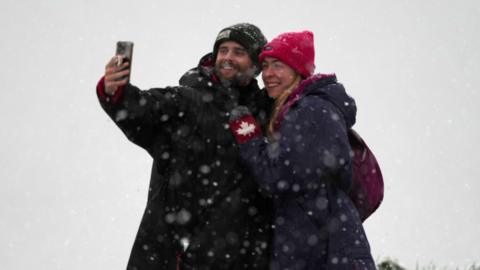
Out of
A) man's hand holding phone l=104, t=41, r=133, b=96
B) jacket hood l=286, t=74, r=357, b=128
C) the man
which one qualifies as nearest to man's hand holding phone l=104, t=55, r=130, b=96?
man's hand holding phone l=104, t=41, r=133, b=96

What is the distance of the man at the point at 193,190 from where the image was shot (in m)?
3.88

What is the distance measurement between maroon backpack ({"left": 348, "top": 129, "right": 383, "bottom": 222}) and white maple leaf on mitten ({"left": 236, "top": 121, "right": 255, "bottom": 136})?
24.0 inches

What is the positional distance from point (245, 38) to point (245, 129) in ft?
2.91

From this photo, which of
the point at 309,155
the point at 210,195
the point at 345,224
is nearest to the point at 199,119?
the point at 210,195

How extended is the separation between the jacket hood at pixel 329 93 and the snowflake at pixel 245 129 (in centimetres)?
25

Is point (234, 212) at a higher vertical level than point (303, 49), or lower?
lower

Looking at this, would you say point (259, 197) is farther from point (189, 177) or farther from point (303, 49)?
point (303, 49)

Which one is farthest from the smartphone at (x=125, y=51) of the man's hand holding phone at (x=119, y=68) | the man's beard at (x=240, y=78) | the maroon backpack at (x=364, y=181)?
the maroon backpack at (x=364, y=181)

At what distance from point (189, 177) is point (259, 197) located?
448 mm

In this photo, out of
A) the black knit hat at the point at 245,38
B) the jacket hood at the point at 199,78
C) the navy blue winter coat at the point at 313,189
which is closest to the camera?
the navy blue winter coat at the point at 313,189

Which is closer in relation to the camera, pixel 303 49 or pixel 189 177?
pixel 189 177

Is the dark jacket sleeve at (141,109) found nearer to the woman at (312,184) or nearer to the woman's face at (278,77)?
the woman at (312,184)

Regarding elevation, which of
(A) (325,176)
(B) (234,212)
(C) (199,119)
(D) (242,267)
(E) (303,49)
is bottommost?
(D) (242,267)

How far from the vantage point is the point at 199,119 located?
404cm
